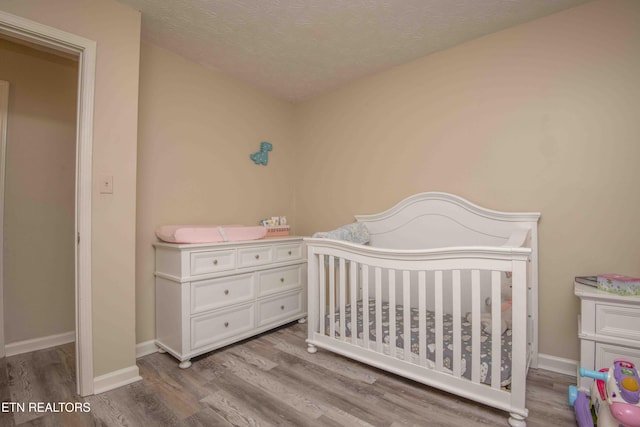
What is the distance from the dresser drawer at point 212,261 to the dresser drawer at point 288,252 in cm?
45

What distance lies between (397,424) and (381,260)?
0.81m

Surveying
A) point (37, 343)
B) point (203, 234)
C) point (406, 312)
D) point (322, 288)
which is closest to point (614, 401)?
point (406, 312)

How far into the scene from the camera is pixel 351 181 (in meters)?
2.89

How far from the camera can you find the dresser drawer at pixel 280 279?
2439 mm

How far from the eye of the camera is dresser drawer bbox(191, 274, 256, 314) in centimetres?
201

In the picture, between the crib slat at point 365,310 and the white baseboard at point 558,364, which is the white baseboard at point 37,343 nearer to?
the crib slat at point 365,310

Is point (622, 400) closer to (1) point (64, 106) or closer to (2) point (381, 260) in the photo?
(2) point (381, 260)

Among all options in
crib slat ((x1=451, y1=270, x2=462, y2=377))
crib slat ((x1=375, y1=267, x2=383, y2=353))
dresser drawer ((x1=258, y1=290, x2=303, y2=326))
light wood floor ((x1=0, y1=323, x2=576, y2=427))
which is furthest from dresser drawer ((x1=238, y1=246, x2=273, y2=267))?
crib slat ((x1=451, y1=270, x2=462, y2=377))

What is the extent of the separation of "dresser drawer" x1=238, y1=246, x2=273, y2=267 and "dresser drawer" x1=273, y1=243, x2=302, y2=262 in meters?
0.08

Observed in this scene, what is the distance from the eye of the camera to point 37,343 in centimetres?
217

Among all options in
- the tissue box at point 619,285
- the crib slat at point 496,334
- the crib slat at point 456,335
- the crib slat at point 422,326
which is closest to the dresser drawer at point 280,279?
the crib slat at point 422,326

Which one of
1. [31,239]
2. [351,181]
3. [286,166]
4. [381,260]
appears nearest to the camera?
[381,260]

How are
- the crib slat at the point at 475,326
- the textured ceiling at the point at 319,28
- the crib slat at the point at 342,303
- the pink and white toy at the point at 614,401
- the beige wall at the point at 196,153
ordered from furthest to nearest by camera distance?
1. the beige wall at the point at 196,153
2. the crib slat at the point at 342,303
3. the textured ceiling at the point at 319,28
4. the crib slat at the point at 475,326
5. the pink and white toy at the point at 614,401

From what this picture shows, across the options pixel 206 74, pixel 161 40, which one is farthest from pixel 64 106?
pixel 206 74
